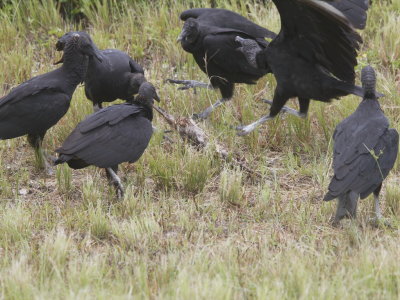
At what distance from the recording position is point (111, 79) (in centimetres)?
579

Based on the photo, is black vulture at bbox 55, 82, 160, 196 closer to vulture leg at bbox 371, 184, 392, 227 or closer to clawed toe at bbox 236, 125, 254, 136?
clawed toe at bbox 236, 125, 254, 136

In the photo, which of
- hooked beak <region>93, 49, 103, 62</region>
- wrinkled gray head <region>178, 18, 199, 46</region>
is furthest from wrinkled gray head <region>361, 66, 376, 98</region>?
hooked beak <region>93, 49, 103, 62</region>

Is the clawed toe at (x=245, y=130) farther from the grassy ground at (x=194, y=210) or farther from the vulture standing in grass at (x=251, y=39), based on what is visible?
the vulture standing in grass at (x=251, y=39)

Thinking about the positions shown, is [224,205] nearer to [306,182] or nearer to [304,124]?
[306,182]

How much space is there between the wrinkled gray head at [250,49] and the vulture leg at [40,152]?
161 centimetres

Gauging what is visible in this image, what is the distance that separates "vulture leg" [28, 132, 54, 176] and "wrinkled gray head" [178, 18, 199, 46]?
1398 mm

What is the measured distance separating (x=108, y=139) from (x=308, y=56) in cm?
156

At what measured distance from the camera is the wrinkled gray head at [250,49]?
5.75 m

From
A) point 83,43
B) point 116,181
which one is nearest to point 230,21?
point 83,43

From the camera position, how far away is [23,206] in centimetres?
489

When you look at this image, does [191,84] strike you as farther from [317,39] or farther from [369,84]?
[369,84]

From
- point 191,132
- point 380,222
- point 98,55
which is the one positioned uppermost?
point 98,55

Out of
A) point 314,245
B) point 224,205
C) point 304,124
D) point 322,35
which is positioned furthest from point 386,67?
point 314,245

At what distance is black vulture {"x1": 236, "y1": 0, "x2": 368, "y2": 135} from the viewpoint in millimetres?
5016
